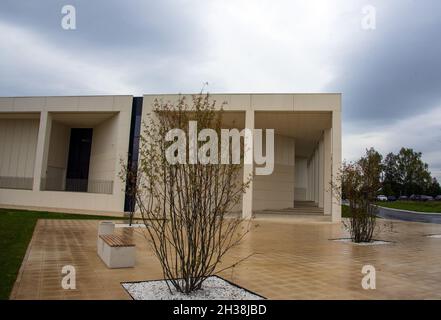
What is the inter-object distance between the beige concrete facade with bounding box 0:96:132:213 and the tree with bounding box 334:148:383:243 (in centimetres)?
1478

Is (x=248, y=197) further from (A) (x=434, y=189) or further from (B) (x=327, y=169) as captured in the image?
(A) (x=434, y=189)

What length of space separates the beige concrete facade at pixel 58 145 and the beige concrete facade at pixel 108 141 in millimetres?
57

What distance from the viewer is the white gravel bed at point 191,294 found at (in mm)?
4410

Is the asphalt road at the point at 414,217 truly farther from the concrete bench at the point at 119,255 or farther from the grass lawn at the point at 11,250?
the grass lawn at the point at 11,250

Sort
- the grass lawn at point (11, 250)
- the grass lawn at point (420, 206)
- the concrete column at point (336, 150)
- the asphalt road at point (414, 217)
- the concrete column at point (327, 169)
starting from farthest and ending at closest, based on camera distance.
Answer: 1. the grass lawn at point (420, 206)
2. the asphalt road at point (414, 217)
3. the concrete column at point (327, 169)
4. the concrete column at point (336, 150)
5. the grass lawn at point (11, 250)

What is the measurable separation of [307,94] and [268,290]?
1569 centimetres

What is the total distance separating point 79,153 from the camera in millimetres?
27938

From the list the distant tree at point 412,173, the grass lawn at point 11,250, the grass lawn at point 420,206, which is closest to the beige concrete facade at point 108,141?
the grass lawn at point 11,250

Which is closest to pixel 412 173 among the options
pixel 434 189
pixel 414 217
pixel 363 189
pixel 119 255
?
pixel 434 189

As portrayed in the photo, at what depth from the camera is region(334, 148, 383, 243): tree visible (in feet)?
33.9

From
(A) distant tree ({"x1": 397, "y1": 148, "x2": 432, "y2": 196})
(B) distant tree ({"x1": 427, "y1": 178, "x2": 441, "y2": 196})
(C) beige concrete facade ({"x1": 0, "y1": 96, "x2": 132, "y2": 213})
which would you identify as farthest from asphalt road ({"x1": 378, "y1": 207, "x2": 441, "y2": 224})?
(B) distant tree ({"x1": 427, "y1": 178, "x2": 441, "y2": 196})

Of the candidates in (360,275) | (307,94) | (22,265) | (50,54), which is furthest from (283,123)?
(22,265)

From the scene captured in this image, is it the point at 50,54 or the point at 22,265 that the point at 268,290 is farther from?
the point at 50,54

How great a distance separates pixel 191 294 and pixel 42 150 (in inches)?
857
